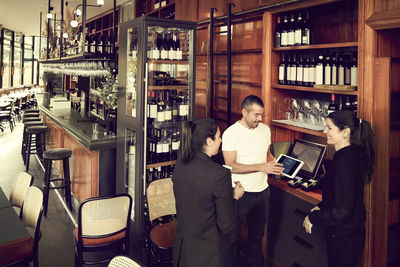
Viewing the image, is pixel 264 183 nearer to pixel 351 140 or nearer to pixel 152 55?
pixel 351 140

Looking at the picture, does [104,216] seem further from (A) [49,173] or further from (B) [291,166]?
(A) [49,173]

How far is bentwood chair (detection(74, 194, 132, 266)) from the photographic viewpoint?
8.30 feet

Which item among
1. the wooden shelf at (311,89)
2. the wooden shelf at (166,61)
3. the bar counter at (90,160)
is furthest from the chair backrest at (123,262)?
the bar counter at (90,160)

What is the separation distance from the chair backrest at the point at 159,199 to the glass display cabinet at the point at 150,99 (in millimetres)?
476

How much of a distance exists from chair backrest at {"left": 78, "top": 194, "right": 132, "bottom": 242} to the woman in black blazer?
782mm

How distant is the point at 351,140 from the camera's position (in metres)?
2.18

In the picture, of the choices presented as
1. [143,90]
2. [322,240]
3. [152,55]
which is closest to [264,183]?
[322,240]

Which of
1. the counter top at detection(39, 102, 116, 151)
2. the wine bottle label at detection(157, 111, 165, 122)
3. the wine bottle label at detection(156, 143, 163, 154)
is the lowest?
the wine bottle label at detection(156, 143, 163, 154)

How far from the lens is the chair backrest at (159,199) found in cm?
291

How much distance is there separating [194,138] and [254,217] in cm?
132

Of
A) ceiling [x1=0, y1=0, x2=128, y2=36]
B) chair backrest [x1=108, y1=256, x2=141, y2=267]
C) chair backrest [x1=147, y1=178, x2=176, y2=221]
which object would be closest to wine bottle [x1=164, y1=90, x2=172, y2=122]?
chair backrest [x1=147, y1=178, x2=176, y2=221]

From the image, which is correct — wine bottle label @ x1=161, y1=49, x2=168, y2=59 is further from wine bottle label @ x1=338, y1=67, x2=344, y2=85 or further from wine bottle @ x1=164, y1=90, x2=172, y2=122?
wine bottle label @ x1=338, y1=67, x2=344, y2=85

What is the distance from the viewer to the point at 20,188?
3170mm

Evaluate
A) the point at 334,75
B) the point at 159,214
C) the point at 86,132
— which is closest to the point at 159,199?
the point at 159,214
